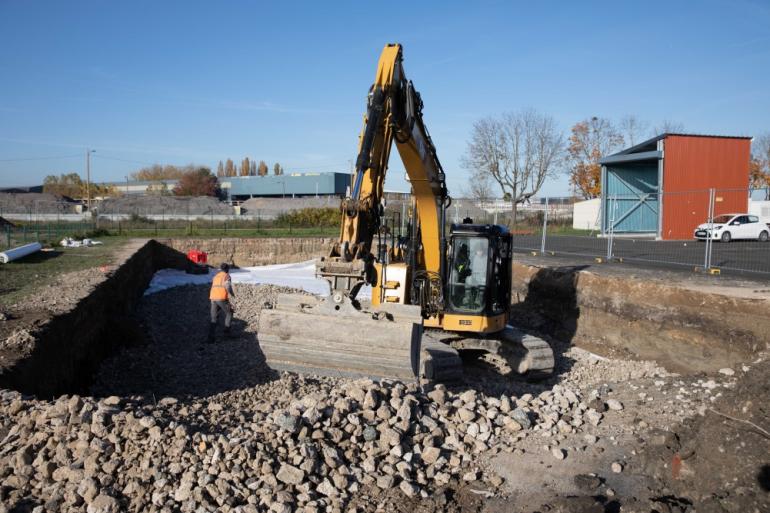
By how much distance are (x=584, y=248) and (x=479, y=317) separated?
1280 cm

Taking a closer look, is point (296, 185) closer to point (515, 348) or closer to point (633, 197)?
point (633, 197)

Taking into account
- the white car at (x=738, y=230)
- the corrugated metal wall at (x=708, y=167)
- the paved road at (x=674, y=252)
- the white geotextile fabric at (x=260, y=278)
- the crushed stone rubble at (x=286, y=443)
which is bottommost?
the white geotextile fabric at (x=260, y=278)

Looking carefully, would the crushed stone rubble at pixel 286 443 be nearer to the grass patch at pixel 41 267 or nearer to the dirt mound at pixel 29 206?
the grass patch at pixel 41 267

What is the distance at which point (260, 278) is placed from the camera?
71.3 feet

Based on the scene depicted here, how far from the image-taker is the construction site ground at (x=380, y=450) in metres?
4.80

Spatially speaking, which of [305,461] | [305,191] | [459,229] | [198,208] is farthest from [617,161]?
[305,191]

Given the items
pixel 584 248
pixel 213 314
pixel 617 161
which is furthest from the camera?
pixel 617 161

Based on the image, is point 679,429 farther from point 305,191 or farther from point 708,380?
point 305,191

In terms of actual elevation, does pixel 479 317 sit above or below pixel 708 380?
above

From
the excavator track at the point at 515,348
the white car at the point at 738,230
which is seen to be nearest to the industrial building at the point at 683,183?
the white car at the point at 738,230

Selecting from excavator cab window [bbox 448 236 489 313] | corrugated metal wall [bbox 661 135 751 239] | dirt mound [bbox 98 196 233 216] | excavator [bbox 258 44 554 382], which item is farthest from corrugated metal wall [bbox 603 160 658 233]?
dirt mound [bbox 98 196 233 216]

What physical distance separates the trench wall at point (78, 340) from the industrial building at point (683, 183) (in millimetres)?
19143

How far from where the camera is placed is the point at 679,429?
6.31 m

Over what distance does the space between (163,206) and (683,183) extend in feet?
126
